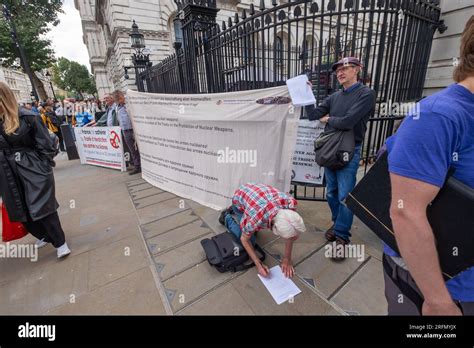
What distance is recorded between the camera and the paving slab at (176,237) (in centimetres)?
296

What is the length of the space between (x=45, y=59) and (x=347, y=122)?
30.6 meters

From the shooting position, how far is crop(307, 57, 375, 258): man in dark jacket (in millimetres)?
2326

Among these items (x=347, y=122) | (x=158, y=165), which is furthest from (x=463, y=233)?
(x=158, y=165)

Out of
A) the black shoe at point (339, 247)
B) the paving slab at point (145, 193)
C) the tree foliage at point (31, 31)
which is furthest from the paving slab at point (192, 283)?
the tree foliage at point (31, 31)

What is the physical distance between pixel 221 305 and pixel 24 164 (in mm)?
2685

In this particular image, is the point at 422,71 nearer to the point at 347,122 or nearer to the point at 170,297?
the point at 347,122

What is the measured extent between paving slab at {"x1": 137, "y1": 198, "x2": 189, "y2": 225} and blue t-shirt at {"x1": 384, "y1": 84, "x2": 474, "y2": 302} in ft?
11.8

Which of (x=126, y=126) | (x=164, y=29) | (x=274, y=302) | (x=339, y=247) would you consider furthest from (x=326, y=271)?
(x=164, y=29)

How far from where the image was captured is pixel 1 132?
239 cm

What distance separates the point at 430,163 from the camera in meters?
0.77

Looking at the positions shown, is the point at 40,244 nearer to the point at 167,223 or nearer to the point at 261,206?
the point at 167,223

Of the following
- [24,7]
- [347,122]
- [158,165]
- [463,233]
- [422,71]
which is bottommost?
[158,165]

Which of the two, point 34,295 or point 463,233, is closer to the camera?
point 463,233
